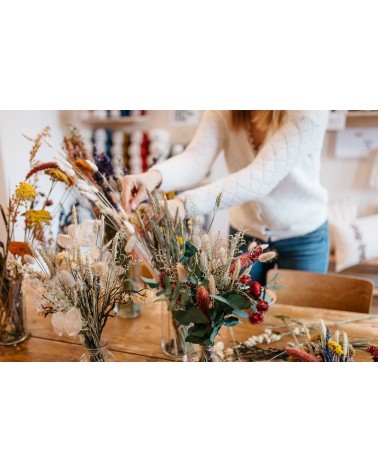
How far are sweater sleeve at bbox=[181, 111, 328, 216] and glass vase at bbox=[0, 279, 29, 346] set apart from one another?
566 millimetres

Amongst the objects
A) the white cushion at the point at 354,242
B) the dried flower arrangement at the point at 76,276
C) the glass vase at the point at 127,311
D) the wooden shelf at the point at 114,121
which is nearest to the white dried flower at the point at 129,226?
the dried flower arrangement at the point at 76,276

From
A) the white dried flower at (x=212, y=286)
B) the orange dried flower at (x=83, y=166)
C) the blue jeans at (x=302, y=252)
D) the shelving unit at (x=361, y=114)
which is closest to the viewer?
the white dried flower at (x=212, y=286)

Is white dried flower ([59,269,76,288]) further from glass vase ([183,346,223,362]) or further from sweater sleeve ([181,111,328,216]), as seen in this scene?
sweater sleeve ([181,111,328,216])

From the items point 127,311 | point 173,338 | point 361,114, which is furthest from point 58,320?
point 361,114

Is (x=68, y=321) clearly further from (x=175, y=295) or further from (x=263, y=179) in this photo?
(x=263, y=179)

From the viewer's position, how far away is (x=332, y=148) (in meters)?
2.72

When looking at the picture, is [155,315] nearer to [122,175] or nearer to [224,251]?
[122,175]

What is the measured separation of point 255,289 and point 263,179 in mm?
490

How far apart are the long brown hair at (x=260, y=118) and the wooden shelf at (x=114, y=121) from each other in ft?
5.78

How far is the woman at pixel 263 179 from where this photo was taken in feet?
3.36

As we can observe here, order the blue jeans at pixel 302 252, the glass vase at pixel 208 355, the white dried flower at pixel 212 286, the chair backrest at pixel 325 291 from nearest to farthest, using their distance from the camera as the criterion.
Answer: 1. the white dried flower at pixel 212 286
2. the glass vase at pixel 208 355
3. the chair backrest at pixel 325 291
4. the blue jeans at pixel 302 252

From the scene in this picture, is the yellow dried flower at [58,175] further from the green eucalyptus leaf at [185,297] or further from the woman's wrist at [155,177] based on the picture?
the green eucalyptus leaf at [185,297]

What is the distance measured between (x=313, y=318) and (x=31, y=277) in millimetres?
786
